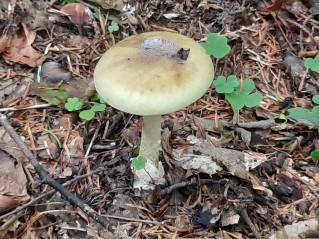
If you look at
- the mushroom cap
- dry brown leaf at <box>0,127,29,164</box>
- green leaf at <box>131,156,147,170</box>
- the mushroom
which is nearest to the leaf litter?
dry brown leaf at <box>0,127,29,164</box>

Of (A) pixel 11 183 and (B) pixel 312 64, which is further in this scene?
(B) pixel 312 64

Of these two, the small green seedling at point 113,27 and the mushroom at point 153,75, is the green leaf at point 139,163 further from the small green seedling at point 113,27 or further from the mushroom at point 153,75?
the small green seedling at point 113,27

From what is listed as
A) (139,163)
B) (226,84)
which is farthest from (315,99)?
(139,163)

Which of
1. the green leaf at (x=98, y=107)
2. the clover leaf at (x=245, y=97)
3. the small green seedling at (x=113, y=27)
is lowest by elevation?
the clover leaf at (x=245, y=97)

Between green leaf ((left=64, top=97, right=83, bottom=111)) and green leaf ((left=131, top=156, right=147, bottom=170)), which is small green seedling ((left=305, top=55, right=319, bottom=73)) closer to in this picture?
green leaf ((left=131, top=156, right=147, bottom=170))

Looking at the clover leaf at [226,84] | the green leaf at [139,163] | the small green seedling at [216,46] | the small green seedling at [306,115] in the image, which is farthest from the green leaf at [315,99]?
the green leaf at [139,163]

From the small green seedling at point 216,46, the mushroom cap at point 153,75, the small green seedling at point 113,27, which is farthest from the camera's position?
the small green seedling at point 113,27

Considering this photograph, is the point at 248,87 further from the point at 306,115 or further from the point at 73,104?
the point at 73,104
